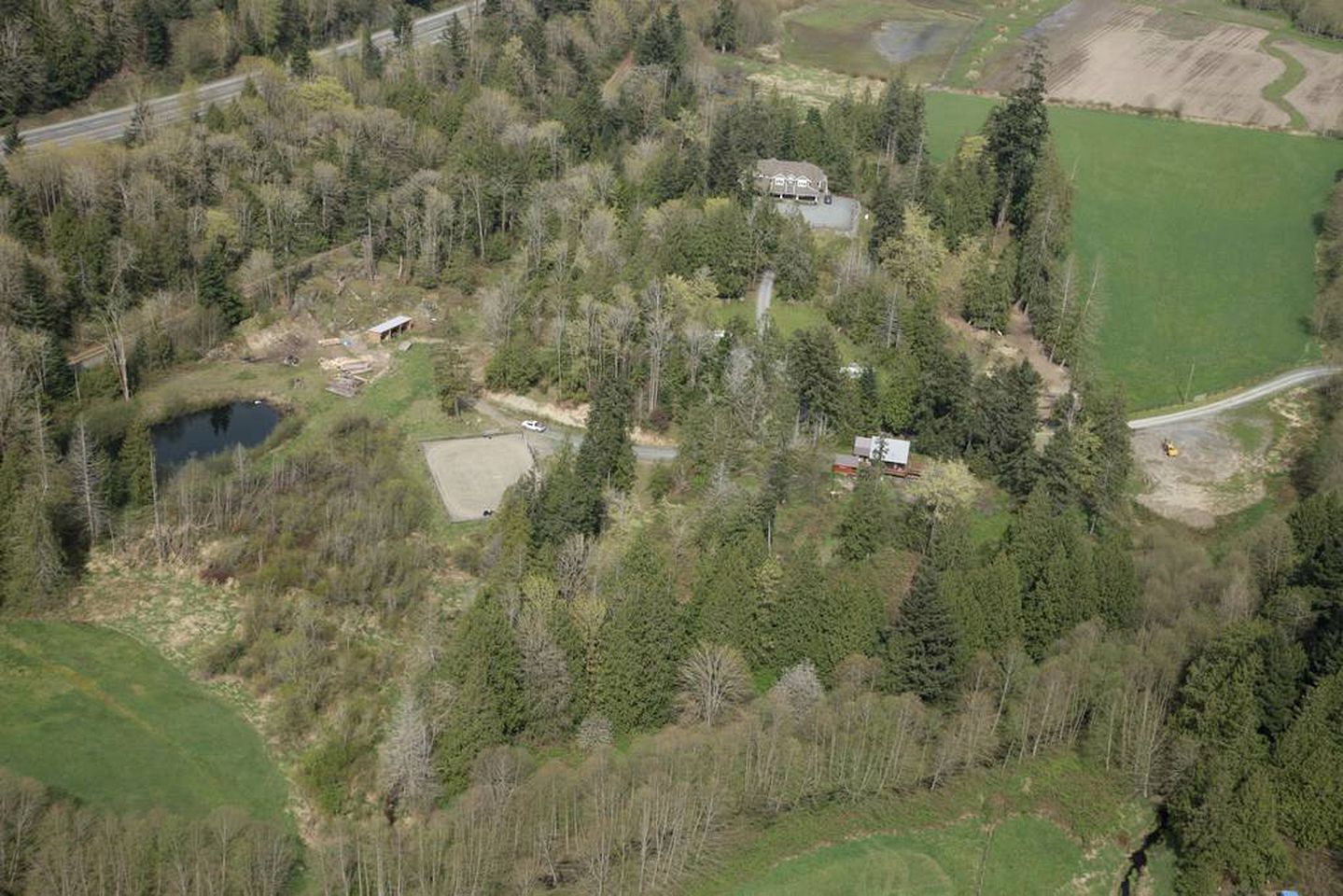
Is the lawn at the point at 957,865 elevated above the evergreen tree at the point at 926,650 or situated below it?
below

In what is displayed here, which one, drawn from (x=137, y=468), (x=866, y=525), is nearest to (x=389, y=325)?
(x=137, y=468)

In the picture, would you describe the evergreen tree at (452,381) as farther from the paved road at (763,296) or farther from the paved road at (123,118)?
the paved road at (123,118)

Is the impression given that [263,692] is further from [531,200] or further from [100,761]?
[531,200]

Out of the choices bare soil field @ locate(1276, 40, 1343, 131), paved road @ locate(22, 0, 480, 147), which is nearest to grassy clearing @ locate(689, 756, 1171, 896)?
paved road @ locate(22, 0, 480, 147)

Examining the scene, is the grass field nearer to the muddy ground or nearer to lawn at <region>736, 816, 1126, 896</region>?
lawn at <region>736, 816, 1126, 896</region>

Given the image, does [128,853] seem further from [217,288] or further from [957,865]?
[217,288]

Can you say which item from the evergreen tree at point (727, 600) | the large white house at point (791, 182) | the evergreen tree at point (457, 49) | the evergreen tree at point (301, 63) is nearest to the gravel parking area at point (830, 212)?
the large white house at point (791, 182)
